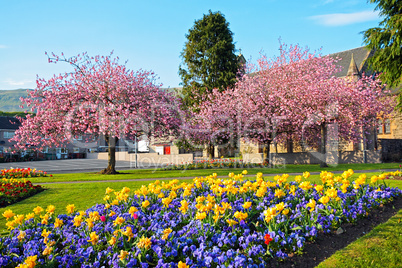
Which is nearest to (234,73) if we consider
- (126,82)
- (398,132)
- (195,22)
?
(195,22)

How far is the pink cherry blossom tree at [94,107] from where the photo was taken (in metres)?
17.3

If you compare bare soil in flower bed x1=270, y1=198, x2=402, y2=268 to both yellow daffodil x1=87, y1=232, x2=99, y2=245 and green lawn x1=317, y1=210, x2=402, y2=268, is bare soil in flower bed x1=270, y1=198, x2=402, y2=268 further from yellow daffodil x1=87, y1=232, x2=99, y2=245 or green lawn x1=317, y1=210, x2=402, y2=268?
Result: yellow daffodil x1=87, y1=232, x2=99, y2=245

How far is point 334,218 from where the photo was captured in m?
5.31

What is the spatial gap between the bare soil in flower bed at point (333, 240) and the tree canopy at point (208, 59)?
26546 millimetres

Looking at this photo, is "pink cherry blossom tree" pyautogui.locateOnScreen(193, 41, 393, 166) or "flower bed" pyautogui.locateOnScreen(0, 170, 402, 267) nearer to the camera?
"flower bed" pyautogui.locateOnScreen(0, 170, 402, 267)

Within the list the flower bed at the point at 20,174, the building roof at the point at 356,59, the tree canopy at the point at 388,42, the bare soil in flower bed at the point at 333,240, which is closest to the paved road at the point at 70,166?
the flower bed at the point at 20,174

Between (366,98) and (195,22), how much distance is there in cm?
2177

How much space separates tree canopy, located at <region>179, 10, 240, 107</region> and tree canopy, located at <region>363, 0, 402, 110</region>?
1552 centimetres

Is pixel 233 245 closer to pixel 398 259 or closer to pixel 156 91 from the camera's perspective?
pixel 398 259

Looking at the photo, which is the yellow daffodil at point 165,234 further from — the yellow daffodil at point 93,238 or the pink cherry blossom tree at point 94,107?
the pink cherry blossom tree at point 94,107

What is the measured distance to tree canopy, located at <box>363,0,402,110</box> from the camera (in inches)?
664

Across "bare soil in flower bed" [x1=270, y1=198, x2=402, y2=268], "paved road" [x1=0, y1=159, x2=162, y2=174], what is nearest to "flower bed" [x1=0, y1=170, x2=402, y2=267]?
"bare soil in flower bed" [x1=270, y1=198, x2=402, y2=268]

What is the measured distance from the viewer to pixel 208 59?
3366 cm

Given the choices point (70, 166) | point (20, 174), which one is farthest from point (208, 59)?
point (20, 174)
